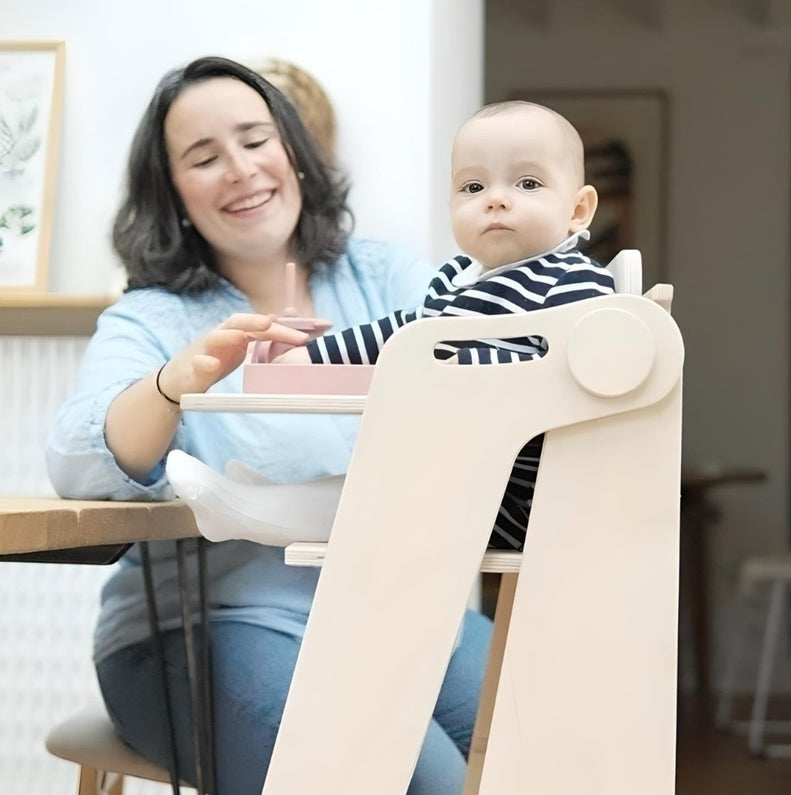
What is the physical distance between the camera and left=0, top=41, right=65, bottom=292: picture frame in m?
1.91

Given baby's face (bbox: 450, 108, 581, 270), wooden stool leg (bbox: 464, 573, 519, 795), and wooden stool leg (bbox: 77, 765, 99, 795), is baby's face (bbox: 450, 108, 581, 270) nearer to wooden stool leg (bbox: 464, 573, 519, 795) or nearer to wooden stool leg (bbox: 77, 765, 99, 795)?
wooden stool leg (bbox: 464, 573, 519, 795)

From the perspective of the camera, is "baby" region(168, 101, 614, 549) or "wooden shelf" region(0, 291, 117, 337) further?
"wooden shelf" region(0, 291, 117, 337)

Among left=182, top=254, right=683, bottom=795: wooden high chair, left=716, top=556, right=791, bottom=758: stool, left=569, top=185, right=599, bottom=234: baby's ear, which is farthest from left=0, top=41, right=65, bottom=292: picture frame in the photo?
left=716, top=556, right=791, bottom=758: stool

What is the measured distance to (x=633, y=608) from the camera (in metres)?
0.78

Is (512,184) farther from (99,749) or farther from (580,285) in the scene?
(99,749)

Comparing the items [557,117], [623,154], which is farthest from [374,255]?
[623,154]

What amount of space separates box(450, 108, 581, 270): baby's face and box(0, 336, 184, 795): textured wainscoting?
113 centimetres

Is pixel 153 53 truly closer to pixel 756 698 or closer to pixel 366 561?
pixel 366 561

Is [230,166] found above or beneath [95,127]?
beneath

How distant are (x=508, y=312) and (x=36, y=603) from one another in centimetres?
126

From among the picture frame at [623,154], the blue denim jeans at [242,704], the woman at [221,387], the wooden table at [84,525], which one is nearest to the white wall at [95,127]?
the woman at [221,387]

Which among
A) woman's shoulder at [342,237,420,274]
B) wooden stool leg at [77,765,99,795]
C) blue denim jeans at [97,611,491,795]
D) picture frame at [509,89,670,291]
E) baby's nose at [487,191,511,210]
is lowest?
wooden stool leg at [77,765,99,795]

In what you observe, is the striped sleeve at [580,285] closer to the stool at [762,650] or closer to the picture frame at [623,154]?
the stool at [762,650]

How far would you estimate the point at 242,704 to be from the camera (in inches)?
47.6
